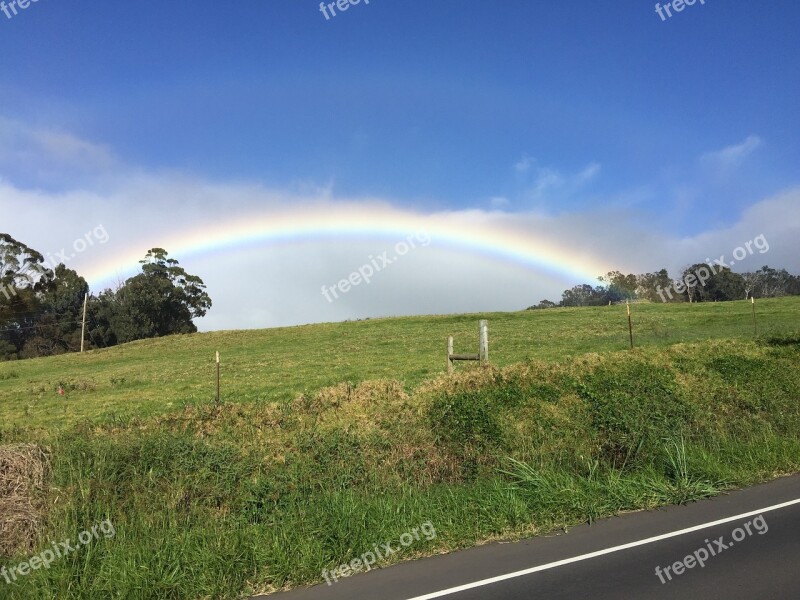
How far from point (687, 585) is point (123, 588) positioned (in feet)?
17.9

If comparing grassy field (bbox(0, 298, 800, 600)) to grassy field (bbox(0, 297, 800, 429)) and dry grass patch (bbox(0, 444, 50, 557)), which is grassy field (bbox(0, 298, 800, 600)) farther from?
grassy field (bbox(0, 297, 800, 429))

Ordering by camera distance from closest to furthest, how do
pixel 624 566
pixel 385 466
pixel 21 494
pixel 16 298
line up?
pixel 624 566 → pixel 21 494 → pixel 385 466 → pixel 16 298

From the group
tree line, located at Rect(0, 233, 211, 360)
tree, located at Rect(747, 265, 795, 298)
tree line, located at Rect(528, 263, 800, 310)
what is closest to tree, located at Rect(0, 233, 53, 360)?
tree line, located at Rect(0, 233, 211, 360)

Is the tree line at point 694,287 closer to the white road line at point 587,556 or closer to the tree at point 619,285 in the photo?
the tree at point 619,285

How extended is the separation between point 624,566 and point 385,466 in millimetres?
3998

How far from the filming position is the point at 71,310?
82.9 metres

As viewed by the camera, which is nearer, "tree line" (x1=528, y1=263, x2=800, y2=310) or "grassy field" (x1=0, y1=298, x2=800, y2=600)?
"grassy field" (x1=0, y1=298, x2=800, y2=600)

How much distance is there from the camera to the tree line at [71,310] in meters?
77.8

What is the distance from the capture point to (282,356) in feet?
127

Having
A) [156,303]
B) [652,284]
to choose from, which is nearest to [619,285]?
[652,284]

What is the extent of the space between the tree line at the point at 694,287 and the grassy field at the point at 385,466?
8888cm

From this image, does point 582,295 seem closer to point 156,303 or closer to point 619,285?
point 619,285

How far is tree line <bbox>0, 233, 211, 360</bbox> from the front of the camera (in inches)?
3063

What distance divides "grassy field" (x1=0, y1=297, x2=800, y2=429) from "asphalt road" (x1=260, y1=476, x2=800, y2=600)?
979 cm
